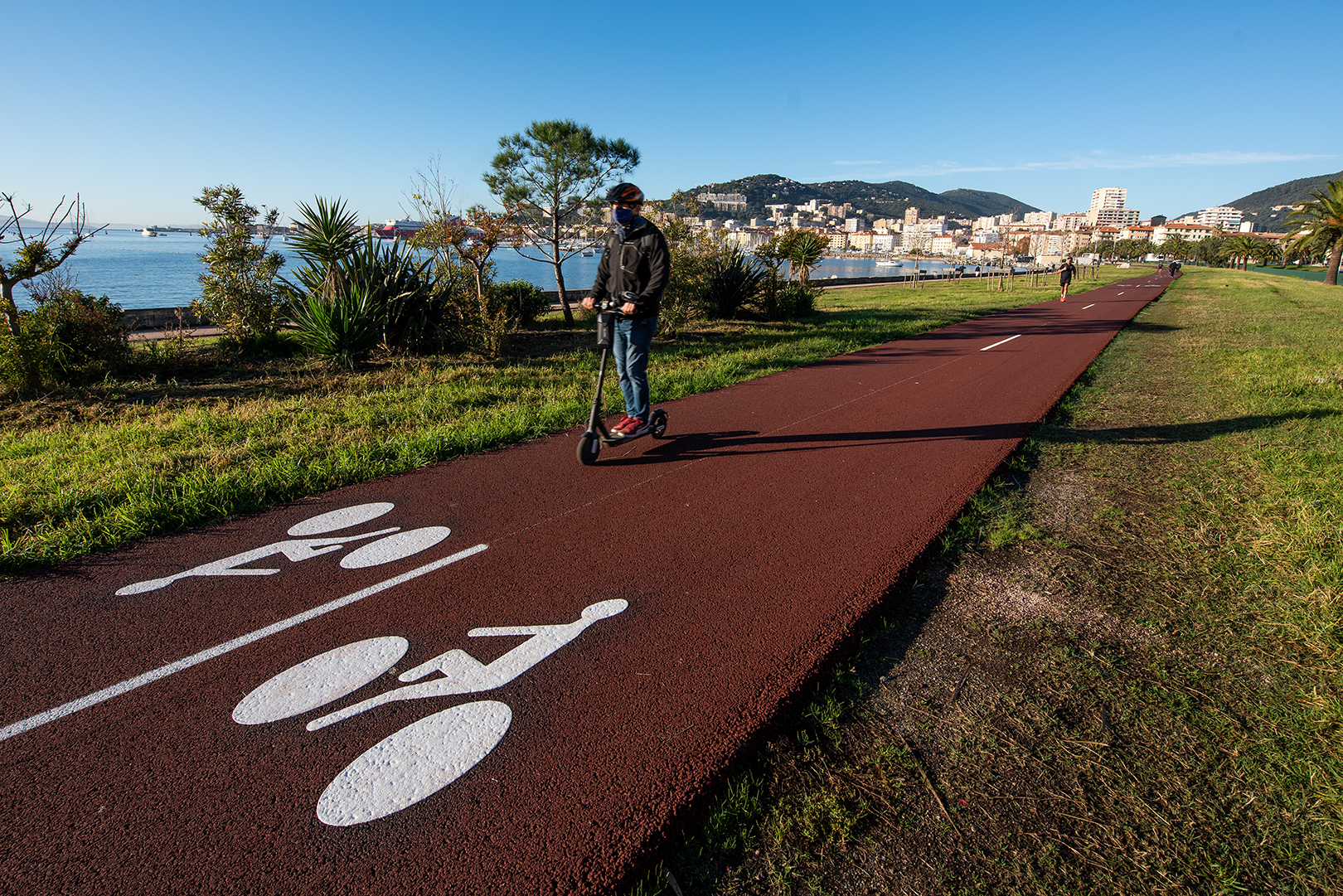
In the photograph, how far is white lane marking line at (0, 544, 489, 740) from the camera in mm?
2609

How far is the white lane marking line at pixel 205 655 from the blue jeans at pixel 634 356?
244 cm

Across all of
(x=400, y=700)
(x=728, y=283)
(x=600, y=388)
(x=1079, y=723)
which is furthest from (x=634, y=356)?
(x=728, y=283)

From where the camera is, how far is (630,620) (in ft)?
10.9

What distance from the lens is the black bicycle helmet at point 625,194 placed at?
216 inches

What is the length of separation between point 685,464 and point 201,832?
4.16 m

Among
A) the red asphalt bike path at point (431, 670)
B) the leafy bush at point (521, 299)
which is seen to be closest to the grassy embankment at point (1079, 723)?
the red asphalt bike path at point (431, 670)

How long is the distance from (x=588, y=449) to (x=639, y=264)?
1.57m

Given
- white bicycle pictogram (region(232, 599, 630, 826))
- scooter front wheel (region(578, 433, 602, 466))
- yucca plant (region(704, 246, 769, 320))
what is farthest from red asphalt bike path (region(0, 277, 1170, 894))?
yucca plant (region(704, 246, 769, 320))

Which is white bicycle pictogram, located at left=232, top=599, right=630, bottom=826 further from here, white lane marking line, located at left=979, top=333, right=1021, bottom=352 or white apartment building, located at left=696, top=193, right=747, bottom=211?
white apartment building, located at left=696, top=193, right=747, bottom=211

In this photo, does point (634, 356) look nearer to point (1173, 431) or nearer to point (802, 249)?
point (1173, 431)

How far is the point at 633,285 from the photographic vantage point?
5.71 meters

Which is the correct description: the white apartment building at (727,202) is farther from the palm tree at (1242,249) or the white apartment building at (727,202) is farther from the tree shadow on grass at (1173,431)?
the tree shadow on grass at (1173,431)

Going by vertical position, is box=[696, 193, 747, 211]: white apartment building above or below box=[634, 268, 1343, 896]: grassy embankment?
above

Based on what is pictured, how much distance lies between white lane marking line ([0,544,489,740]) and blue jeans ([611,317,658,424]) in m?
2.44
